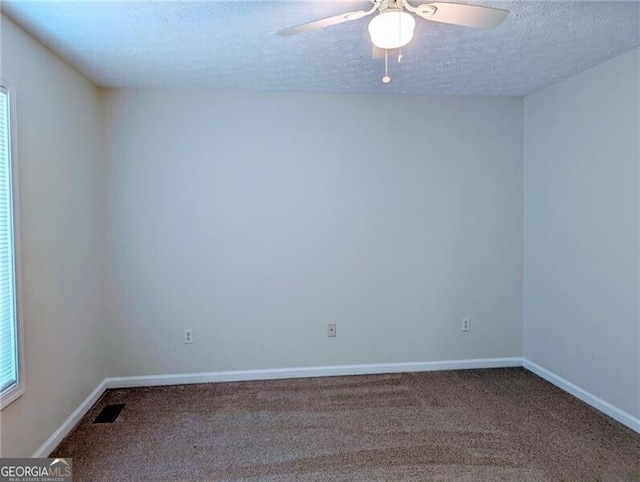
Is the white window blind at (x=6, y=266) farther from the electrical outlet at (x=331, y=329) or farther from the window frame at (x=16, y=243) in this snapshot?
the electrical outlet at (x=331, y=329)

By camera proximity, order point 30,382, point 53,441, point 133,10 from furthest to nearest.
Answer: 1. point 53,441
2. point 30,382
3. point 133,10

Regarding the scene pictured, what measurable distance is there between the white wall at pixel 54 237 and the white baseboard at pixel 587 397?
3.54m

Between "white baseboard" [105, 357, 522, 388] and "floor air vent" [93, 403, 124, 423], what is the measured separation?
33cm

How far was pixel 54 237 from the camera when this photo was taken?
7.84ft

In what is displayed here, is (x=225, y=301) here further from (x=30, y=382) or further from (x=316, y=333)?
(x=30, y=382)

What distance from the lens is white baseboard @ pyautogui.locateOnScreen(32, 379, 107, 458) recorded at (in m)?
2.23

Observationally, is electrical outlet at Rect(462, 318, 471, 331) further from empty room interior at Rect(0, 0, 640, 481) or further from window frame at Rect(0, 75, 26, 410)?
window frame at Rect(0, 75, 26, 410)

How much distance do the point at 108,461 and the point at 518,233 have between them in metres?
3.47

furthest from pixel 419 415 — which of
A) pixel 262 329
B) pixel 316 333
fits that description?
pixel 262 329

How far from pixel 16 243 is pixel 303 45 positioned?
1.89m

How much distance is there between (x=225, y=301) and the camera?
10.6 feet

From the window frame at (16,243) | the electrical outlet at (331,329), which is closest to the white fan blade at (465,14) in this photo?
the window frame at (16,243)

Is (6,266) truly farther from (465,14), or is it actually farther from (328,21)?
(465,14)

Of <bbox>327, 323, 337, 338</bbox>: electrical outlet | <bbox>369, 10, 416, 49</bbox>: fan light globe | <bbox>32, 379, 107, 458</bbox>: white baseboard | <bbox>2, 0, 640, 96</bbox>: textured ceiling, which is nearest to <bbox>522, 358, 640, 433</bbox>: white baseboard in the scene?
<bbox>327, 323, 337, 338</bbox>: electrical outlet
